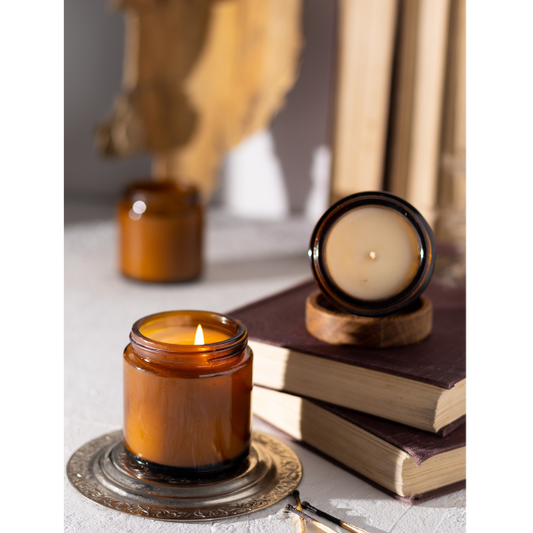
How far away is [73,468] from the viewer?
24.8 inches

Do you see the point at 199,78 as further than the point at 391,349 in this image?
Yes

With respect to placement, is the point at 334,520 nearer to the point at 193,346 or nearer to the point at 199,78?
the point at 193,346

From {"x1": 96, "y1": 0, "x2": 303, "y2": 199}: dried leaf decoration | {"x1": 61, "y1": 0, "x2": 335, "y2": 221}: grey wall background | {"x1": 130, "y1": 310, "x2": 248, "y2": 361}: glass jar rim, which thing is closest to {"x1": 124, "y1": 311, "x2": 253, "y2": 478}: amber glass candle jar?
{"x1": 130, "y1": 310, "x2": 248, "y2": 361}: glass jar rim

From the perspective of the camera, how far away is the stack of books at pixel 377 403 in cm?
61

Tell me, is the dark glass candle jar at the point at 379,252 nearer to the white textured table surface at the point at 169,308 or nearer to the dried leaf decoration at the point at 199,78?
the white textured table surface at the point at 169,308

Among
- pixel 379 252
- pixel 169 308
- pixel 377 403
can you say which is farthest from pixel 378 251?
pixel 169 308

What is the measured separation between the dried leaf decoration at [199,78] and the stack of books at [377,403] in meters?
0.92

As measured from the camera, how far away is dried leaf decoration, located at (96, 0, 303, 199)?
151cm

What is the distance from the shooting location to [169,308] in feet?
3.63

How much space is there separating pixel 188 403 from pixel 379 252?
8.7 inches

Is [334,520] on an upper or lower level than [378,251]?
lower

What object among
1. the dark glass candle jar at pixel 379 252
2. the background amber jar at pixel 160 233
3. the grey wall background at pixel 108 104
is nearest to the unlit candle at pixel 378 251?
the dark glass candle jar at pixel 379 252

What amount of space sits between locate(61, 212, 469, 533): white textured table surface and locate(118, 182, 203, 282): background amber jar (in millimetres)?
28

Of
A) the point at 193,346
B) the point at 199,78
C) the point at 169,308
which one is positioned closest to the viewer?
the point at 193,346
